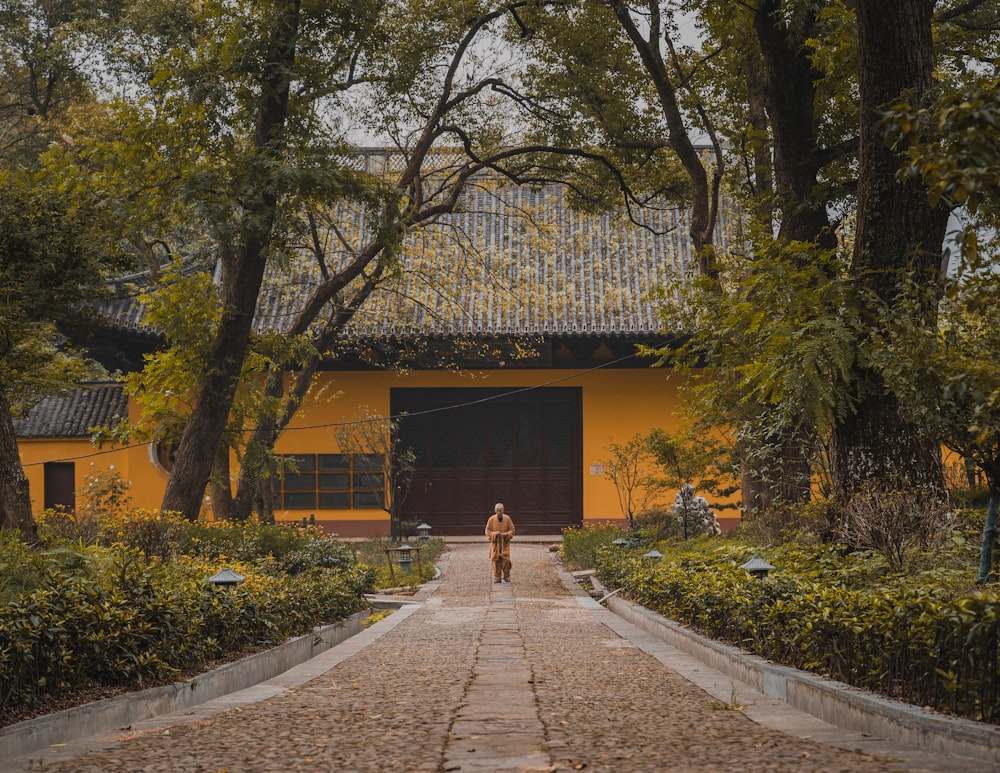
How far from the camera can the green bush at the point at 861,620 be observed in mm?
5421

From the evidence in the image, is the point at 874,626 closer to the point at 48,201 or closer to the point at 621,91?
the point at 48,201

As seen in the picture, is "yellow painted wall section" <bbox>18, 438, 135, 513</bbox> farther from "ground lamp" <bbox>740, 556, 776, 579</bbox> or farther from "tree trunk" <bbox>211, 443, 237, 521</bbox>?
"ground lamp" <bbox>740, 556, 776, 579</bbox>

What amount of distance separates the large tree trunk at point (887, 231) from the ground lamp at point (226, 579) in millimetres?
5397

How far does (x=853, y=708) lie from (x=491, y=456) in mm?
21543

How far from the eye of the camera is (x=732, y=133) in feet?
60.6

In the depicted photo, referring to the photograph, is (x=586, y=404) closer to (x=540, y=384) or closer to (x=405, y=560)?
(x=540, y=384)

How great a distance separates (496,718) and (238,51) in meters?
10.7

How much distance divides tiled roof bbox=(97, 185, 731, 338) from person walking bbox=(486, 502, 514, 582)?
7.04 meters

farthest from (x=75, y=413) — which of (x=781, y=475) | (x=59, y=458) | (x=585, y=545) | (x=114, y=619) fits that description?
(x=114, y=619)

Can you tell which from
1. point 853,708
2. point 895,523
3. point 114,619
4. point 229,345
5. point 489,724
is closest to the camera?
point 853,708

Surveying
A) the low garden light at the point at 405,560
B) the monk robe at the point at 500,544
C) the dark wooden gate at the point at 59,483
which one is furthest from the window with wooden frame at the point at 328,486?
the monk robe at the point at 500,544

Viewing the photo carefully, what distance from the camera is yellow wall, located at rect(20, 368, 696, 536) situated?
26938 millimetres

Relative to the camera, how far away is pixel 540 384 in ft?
88.3

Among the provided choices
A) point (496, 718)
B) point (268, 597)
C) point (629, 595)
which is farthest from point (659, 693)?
point (629, 595)
